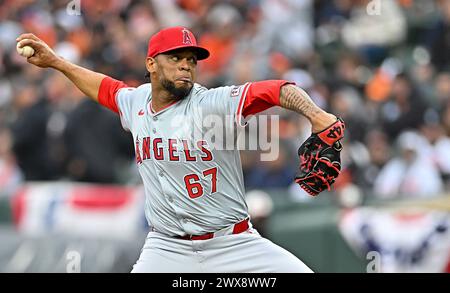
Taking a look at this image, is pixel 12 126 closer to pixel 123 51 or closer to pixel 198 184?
pixel 123 51

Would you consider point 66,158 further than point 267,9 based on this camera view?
No

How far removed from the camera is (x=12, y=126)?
12938 millimetres

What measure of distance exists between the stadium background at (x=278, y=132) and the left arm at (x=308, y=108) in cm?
429

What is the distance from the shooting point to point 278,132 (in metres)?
11.6

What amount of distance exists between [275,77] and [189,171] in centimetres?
635

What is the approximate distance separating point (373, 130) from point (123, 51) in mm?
3816

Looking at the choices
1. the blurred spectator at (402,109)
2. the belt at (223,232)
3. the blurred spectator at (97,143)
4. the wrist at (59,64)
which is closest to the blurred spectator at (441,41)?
the blurred spectator at (402,109)

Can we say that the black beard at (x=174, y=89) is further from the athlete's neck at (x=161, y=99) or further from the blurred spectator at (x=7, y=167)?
the blurred spectator at (x=7, y=167)

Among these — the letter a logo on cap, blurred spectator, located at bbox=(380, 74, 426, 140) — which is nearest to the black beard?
the letter a logo on cap

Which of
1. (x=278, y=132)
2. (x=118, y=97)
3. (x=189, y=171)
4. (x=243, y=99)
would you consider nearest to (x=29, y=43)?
(x=118, y=97)
